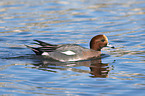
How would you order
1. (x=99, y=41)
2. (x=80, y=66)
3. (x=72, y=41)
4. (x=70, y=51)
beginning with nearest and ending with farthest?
1. (x=80, y=66)
2. (x=70, y=51)
3. (x=99, y=41)
4. (x=72, y=41)

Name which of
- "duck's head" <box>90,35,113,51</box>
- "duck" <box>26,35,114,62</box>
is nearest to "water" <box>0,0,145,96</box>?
"duck" <box>26,35,114,62</box>

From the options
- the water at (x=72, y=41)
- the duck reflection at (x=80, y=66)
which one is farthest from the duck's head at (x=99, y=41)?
the duck reflection at (x=80, y=66)

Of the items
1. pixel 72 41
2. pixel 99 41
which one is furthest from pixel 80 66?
pixel 72 41

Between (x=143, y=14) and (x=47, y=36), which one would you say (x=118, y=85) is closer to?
(x=47, y=36)

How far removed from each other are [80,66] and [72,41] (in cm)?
313

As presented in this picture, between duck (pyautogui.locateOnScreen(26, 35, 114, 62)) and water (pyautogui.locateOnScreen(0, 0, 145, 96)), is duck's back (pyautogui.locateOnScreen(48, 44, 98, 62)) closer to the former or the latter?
duck (pyautogui.locateOnScreen(26, 35, 114, 62))

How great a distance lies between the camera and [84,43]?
13.2 m

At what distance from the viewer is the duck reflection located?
9.73m

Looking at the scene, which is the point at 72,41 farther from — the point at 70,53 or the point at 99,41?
the point at 70,53

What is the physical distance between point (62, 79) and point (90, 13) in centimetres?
898

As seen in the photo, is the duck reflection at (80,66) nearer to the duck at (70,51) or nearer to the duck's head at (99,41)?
the duck at (70,51)

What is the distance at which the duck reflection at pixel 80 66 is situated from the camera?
9729mm

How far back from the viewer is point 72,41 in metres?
13.4

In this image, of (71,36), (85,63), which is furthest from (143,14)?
(85,63)
